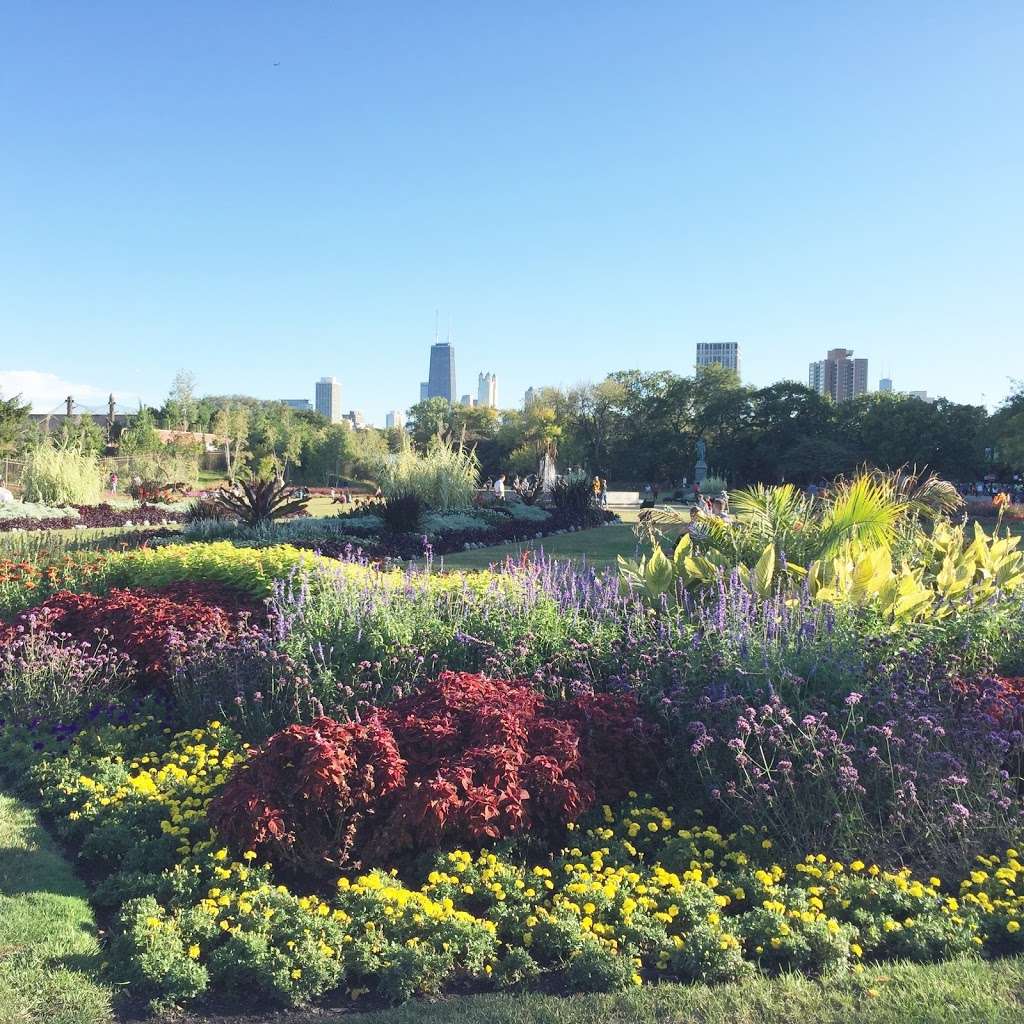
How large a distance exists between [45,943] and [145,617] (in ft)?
11.4

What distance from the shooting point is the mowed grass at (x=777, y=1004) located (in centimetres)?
257

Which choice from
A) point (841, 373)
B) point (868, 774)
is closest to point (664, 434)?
point (868, 774)

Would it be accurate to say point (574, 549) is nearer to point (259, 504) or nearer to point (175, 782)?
point (259, 504)

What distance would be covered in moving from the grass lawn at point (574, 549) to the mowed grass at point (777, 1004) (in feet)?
27.9

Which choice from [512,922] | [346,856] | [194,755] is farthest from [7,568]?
[512,922]

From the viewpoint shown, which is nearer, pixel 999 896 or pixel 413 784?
pixel 999 896

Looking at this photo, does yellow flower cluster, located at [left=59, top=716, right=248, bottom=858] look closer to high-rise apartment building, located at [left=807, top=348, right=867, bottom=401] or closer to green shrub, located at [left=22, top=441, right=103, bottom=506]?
green shrub, located at [left=22, top=441, right=103, bottom=506]

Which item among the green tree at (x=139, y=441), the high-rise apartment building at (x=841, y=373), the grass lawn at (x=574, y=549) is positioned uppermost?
the high-rise apartment building at (x=841, y=373)

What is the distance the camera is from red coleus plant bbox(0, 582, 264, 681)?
584cm

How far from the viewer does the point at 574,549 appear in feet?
49.3

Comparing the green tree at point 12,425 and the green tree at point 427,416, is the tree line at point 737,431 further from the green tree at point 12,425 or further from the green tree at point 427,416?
the green tree at point 12,425

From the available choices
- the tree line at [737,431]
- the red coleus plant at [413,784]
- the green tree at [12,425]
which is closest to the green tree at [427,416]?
the tree line at [737,431]

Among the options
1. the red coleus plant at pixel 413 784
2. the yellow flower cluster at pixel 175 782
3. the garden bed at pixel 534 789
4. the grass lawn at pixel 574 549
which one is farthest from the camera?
the grass lawn at pixel 574 549

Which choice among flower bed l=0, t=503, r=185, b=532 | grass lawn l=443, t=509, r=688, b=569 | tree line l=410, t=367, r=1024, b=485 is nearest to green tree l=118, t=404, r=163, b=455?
tree line l=410, t=367, r=1024, b=485
